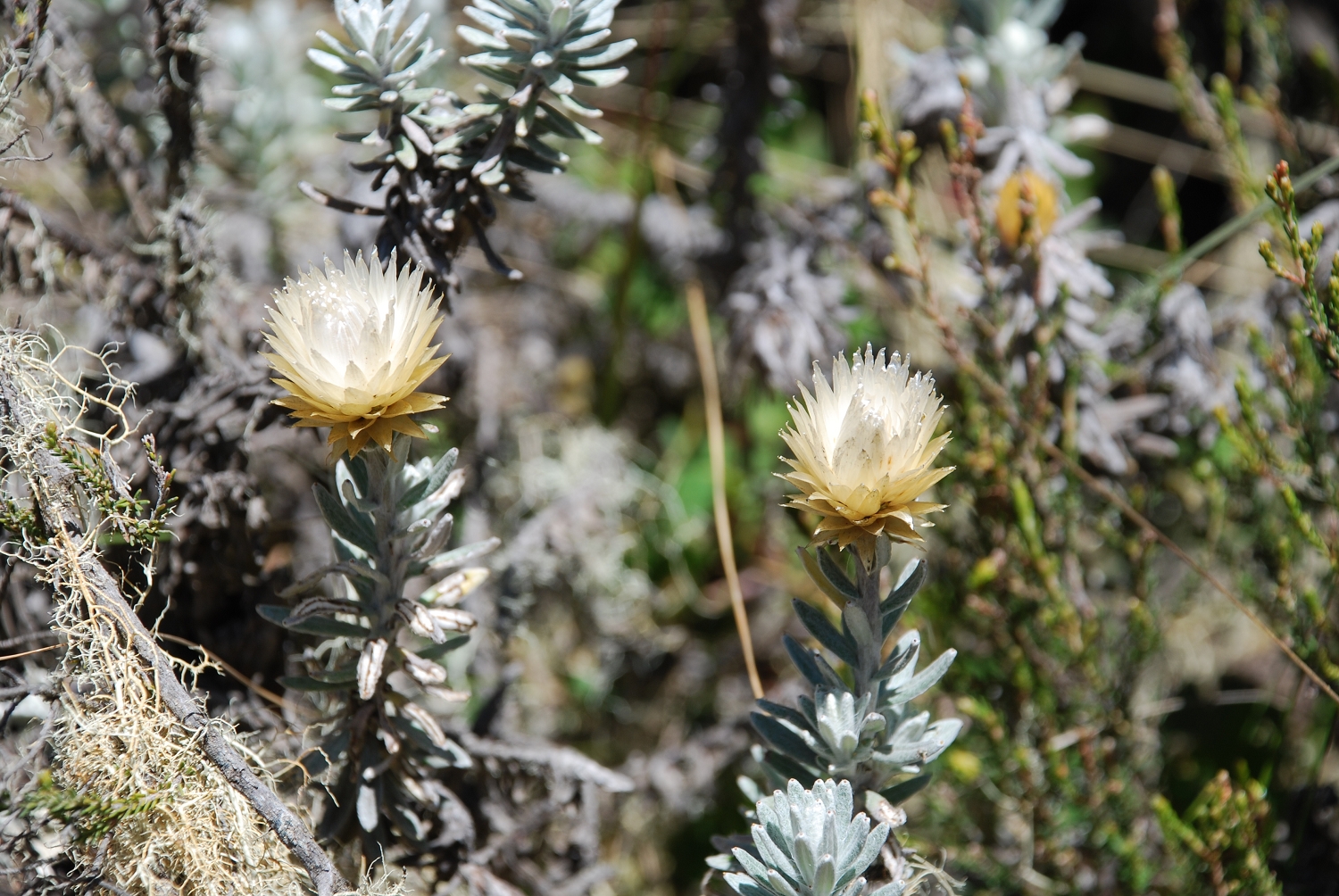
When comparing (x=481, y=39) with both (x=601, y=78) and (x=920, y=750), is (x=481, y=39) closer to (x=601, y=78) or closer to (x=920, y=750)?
(x=601, y=78)

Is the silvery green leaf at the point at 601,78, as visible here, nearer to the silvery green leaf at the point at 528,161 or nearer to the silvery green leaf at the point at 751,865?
the silvery green leaf at the point at 528,161

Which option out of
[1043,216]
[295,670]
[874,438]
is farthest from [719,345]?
[874,438]

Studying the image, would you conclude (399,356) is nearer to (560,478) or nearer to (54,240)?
(54,240)

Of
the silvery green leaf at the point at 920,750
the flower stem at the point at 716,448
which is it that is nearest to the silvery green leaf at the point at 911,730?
the silvery green leaf at the point at 920,750

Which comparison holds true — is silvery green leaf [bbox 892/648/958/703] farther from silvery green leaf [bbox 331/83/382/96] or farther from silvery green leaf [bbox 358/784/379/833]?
silvery green leaf [bbox 331/83/382/96]

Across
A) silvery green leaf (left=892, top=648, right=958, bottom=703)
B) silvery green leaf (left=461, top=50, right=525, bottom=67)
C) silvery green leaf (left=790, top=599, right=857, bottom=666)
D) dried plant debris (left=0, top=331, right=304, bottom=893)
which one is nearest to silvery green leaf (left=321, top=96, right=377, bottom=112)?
silvery green leaf (left=461, top=50, right=525, bottom=67)

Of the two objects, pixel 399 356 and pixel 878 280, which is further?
pixel 878 280
